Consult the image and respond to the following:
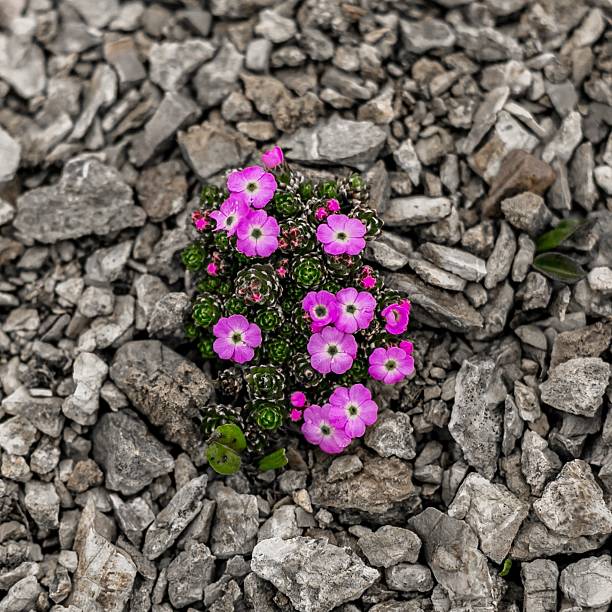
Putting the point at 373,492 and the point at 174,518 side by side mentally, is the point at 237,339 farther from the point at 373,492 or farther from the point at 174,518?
the point at 373,492

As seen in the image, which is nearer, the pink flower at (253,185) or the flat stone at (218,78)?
the pink flower at (253,185)

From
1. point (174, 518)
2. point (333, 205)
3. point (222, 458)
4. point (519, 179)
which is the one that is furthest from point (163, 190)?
point (519, 179)

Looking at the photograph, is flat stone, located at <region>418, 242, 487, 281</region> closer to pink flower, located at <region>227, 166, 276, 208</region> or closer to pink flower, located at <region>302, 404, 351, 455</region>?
pink flower, located at <region>227, 166, 276, 208</region>

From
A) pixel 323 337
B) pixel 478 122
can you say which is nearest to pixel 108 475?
pixel 323 337

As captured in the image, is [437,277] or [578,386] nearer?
[578,386]

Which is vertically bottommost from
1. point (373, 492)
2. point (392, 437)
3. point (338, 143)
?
point (373, 492)

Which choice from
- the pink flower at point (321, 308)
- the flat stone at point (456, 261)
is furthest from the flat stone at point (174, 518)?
the flat stone at point (456, 261)

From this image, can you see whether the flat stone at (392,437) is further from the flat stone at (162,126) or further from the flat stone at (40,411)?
the flat stone at (162,126)
